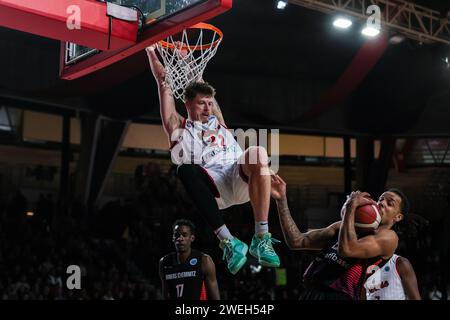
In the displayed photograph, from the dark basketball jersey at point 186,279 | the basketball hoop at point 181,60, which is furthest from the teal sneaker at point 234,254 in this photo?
the basketball hoop at point 181,60

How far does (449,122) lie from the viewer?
14.7 m

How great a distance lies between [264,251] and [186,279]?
3.85ft

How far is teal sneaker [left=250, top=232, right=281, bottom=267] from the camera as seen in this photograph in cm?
509

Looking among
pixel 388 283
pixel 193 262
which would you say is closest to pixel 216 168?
pixel 193 262

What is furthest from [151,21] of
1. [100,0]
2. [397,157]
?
[397,157]

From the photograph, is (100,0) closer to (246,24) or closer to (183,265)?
(183,265)

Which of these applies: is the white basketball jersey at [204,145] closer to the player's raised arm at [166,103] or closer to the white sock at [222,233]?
the player's raised arm at [166,103]

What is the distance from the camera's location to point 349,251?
497cm

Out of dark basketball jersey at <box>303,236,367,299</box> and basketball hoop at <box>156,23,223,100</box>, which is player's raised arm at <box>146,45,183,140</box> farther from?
dark basketball jersey at <box>303,236,367,299</box>

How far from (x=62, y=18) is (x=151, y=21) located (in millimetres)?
680

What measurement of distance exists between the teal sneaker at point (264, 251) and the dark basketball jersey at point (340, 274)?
380mm

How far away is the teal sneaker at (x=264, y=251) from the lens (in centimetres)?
509

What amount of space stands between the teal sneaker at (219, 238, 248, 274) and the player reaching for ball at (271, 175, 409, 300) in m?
0.58

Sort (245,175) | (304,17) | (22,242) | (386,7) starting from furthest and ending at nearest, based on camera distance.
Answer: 1. (304,17)
2. (22,242)
3. (386,7)
4. (245,175)
